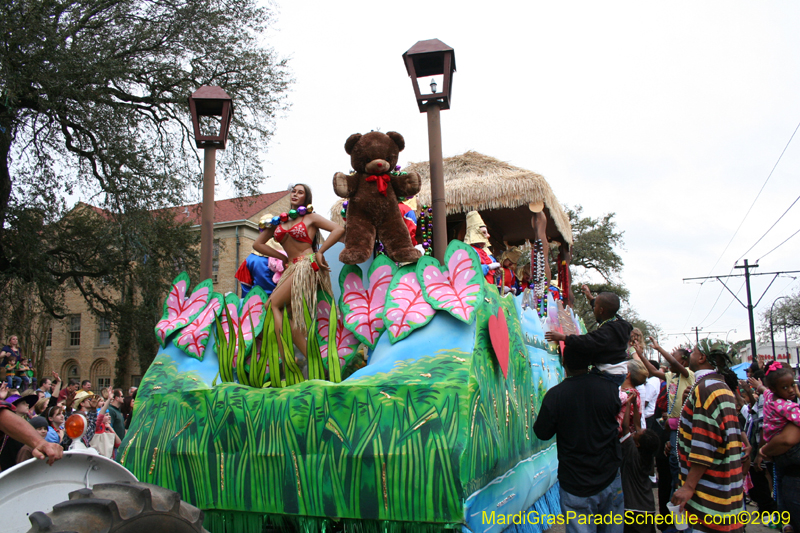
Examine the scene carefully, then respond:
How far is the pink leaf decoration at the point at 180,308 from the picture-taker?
14.9 ft

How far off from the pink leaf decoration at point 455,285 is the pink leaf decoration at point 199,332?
1673 millimetres

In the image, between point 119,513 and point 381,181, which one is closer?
point 119,513

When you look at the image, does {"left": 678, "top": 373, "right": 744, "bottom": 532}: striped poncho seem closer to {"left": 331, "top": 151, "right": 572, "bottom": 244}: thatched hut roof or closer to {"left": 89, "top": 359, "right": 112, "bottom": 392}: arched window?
{"left": 331, "top": 151, "right": 572, "bottom": 244}: thatched hut roof

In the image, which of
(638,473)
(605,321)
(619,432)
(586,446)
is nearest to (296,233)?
(605,321)

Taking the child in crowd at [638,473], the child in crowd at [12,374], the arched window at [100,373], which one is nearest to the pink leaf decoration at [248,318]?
the child in crowd at [638,473]

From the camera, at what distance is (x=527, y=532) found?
428 cm

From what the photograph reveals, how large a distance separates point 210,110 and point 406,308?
3149mm

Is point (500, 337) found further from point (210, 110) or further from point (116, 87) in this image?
point (116, 87)

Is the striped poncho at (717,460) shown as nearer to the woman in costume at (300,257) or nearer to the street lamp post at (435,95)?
the street lamp post at (435,95)

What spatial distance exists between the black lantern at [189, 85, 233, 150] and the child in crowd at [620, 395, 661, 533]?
4.22m

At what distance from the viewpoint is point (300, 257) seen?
447cm

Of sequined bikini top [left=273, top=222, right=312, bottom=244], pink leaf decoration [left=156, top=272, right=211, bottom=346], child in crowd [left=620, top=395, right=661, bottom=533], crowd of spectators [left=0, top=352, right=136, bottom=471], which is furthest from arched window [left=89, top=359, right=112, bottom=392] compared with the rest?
child in crowd [left=620, top=395, right=661, bottom=533]

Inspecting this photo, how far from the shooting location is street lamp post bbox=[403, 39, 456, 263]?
15.1 feet

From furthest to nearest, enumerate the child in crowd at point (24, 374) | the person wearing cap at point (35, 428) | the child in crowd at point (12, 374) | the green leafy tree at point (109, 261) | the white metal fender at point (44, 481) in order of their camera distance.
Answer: the green leafy tree at point (109, 261)
the child in crowd at point (24, 374)
the child in crowd at point (12, 374)
the person wearing cap at point (35, 428)
the white metal fender at point (44, 481)
